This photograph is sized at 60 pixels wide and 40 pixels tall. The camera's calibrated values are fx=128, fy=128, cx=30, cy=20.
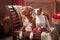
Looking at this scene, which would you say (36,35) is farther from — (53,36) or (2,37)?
(2,37)

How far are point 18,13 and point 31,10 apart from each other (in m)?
0.29

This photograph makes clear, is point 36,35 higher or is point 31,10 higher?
point 31,10

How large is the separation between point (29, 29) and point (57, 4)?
1.04 metres

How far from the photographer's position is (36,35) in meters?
1.08

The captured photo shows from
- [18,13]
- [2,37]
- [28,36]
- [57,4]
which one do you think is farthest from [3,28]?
[57,4]

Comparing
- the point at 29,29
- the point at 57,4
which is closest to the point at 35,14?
the point at 29,29

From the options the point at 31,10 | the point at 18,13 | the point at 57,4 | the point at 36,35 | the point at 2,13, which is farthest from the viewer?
the point at 57,4

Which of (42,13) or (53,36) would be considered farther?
(42,13)

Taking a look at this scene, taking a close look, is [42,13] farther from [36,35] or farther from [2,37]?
[2,37]

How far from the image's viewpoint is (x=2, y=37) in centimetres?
89

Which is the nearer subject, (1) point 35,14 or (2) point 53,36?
(2) point 53,36

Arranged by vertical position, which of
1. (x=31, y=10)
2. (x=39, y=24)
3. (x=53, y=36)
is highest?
(x=31, y=10)

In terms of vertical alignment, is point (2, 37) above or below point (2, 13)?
below

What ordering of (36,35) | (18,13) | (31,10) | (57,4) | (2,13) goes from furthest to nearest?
(57,4), (18,13), (31,10), (36,35), (2,13)
